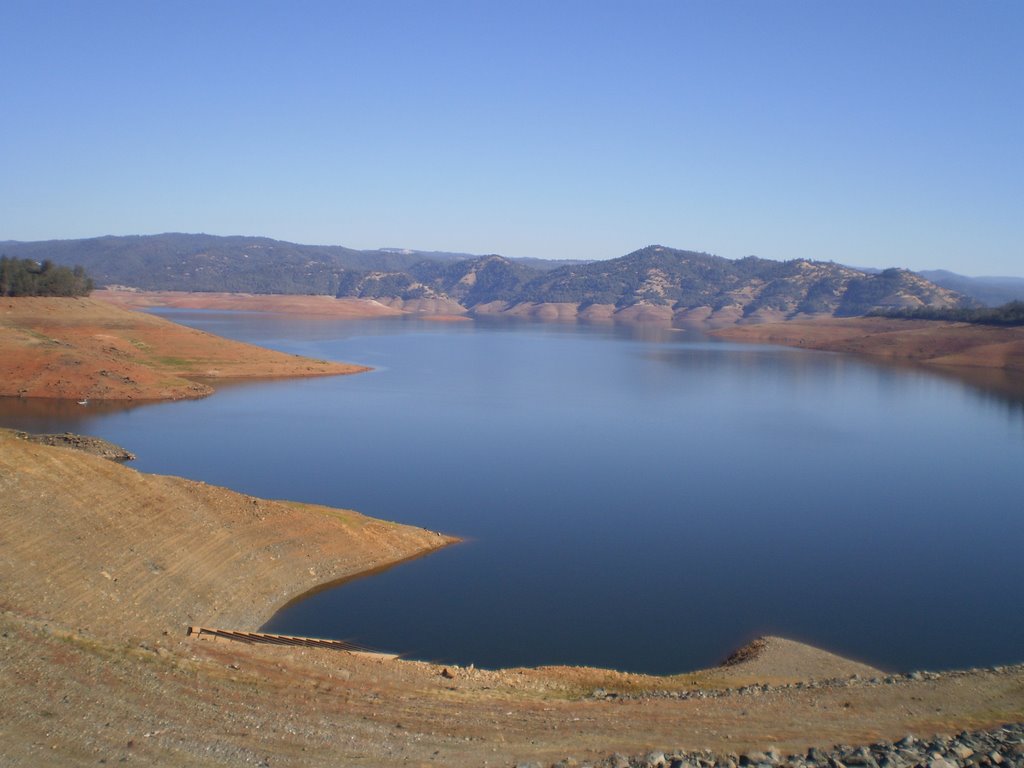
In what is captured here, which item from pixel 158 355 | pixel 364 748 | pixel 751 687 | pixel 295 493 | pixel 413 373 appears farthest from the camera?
pixel 413 373

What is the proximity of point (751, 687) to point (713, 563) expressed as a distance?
6.08 metres

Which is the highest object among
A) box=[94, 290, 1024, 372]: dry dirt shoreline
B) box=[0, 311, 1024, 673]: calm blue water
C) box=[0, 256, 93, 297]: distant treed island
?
box=[0, 256, 93, 297]: distant treed island

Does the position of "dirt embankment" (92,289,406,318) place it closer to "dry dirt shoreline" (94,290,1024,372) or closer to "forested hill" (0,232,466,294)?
"dry dirt shoreline" (94,290,1024,372)

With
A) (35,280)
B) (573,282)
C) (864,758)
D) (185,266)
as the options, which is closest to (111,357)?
(35,280)

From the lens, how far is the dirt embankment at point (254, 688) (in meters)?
7.02

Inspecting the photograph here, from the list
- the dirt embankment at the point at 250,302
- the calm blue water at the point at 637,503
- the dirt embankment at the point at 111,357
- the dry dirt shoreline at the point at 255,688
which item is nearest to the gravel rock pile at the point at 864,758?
the dry dirt shoreline at the point at 255,688

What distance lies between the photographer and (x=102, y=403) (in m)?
32.8

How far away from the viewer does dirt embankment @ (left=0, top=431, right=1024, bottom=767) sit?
7.02 m

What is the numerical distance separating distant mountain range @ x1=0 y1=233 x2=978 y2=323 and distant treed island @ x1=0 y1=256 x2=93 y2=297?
266 ft

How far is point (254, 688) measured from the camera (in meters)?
8.20

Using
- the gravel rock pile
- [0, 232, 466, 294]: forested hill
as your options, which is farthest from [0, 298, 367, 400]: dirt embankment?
[0, 232, 466, 294]: forested hill

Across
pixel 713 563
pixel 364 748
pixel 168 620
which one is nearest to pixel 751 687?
pixel 364 748

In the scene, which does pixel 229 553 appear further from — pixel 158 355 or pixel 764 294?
pixel 764 294

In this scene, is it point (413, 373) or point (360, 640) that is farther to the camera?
point (413, 373)
